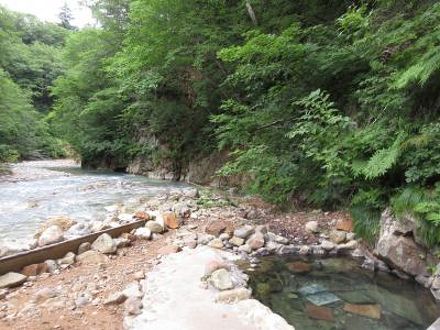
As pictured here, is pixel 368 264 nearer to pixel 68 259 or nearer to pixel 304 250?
pixel 304 250

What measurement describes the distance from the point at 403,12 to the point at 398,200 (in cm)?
329

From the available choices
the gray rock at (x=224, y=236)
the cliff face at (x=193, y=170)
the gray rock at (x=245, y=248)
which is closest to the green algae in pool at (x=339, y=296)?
the gray rock at (x=245, y=248)

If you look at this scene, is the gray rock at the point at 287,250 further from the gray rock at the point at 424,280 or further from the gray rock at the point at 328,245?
the gray rock at the point at 424,280

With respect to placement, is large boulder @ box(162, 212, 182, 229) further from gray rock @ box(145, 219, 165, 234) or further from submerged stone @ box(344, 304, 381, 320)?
submerged stone @ box(344, 304, 381, 320)

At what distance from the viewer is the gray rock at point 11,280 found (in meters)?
3.77

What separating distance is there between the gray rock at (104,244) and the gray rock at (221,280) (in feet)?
6.10

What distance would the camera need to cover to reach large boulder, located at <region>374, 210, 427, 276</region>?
3918mm

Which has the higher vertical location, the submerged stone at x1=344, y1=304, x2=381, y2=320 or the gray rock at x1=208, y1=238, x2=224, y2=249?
the gray rock at x1=208, y1=238, x2=224, y2=249

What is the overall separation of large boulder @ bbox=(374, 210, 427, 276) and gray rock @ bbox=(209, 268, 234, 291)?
202cm

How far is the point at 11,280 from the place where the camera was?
3842mm

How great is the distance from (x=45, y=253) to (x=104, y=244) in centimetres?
78

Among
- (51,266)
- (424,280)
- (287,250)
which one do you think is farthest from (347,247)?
(51,266)

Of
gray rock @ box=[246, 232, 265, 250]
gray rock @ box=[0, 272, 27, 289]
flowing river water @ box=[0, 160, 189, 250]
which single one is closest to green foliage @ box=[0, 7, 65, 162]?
flowing river water @ box=[0, 160, 189, 250]

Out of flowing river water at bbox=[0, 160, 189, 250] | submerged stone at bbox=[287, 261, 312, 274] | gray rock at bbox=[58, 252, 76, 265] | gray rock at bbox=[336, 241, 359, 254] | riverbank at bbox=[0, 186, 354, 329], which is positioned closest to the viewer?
riverbank at bbox=[0, 186, 354, 329]
